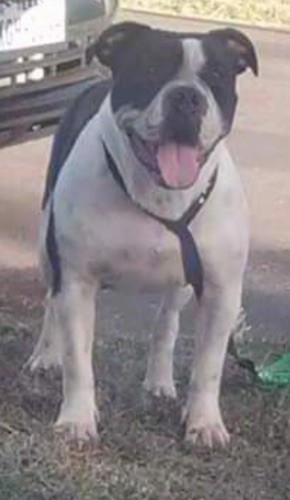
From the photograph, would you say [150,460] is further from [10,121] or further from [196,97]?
[10,121]

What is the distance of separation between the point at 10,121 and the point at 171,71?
2.89m

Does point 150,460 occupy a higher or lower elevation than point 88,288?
lower

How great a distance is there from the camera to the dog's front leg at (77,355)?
196 inches

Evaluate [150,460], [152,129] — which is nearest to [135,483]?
[150,460]

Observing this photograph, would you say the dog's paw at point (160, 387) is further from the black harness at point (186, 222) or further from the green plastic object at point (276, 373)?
the black harness at point (186, 222)

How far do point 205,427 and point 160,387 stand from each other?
16.4 inches

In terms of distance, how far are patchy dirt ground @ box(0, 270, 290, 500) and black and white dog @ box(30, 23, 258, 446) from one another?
0.34 ft

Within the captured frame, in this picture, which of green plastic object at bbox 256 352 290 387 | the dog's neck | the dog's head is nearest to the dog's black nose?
the dog's head

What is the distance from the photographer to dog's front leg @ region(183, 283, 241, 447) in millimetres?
5023

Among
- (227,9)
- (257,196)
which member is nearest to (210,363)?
(257,196)

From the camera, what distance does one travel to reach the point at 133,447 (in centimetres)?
497

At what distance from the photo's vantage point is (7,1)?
23.8 ft

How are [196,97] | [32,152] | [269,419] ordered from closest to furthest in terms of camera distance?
[196,97]
[269,419]
[32,152]

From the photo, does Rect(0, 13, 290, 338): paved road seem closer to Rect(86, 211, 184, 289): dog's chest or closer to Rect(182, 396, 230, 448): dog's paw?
Rect(182, 396, 230, 448): dog's paw
